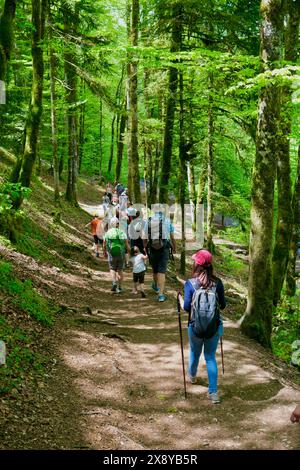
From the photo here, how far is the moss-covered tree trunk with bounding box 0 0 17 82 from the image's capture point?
24.6ft

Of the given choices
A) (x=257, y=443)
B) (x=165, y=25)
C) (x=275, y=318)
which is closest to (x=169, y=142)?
(x=165, y=25)

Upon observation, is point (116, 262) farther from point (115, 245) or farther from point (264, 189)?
point (264, 189)

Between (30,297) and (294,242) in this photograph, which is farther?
(294,242)

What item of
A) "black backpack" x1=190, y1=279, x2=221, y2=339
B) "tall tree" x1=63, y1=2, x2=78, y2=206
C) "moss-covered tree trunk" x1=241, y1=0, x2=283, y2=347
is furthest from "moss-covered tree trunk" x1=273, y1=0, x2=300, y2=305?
"tall tree" x1=63, y1=2, x2=78, y2=206

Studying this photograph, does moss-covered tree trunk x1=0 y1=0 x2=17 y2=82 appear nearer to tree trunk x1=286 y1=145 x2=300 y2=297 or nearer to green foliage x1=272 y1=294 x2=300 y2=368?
green foliage x1=272 y1=294 x2=300 y2=368

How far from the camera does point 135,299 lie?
36.9 feet

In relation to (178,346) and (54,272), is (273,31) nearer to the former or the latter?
(178,346)

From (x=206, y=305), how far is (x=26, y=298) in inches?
150

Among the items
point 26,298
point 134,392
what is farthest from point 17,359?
point 26,298

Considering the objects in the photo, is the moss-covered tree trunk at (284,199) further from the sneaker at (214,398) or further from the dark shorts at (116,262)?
the sneaker at (214,398)

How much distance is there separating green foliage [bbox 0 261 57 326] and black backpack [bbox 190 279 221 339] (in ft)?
10.7

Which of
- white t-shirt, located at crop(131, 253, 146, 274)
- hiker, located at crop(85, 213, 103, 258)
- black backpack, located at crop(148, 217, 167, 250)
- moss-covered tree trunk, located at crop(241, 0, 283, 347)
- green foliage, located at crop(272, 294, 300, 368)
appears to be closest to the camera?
moss-covered tree trunk, located at crop(241, 0, 283, 347)

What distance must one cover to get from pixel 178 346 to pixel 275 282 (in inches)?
246

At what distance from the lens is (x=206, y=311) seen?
19.3 feet
